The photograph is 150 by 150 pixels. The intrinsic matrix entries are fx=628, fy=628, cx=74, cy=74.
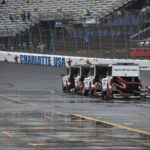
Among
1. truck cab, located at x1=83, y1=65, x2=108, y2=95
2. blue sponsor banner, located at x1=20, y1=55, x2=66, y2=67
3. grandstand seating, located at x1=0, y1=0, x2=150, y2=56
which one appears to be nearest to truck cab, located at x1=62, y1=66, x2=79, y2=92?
truck cab, located at x1=83, y1=65, x2=108, y2=95

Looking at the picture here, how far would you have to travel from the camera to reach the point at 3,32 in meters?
55.4

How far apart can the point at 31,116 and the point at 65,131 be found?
15.4 feet

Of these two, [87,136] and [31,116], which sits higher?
[87,136]

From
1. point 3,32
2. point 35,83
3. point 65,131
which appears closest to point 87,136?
point 65,131

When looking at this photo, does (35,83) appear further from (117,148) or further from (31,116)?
(117,148)

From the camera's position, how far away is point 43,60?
165ft

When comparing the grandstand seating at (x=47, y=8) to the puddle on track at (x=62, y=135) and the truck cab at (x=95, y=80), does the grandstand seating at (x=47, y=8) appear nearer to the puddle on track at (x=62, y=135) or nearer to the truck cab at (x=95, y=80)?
the truck cab at (x=95, y=80)

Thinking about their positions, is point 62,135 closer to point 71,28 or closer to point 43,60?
point 43,60

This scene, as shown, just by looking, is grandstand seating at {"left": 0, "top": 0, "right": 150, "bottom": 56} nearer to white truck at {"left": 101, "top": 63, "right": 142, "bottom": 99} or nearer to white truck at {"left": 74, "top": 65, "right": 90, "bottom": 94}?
white truck at {"left": 74, "top": 65, "right": 90, "bottom": 94}

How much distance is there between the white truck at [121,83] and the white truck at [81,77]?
12.3 feet

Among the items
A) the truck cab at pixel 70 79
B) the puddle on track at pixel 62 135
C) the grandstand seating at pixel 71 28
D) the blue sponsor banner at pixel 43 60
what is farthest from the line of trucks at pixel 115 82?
the blue sponsor banner at pixel 43 60

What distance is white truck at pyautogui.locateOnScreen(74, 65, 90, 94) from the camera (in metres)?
35.3

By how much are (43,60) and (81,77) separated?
1500 cm

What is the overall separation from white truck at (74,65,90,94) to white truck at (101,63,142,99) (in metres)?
3.74
